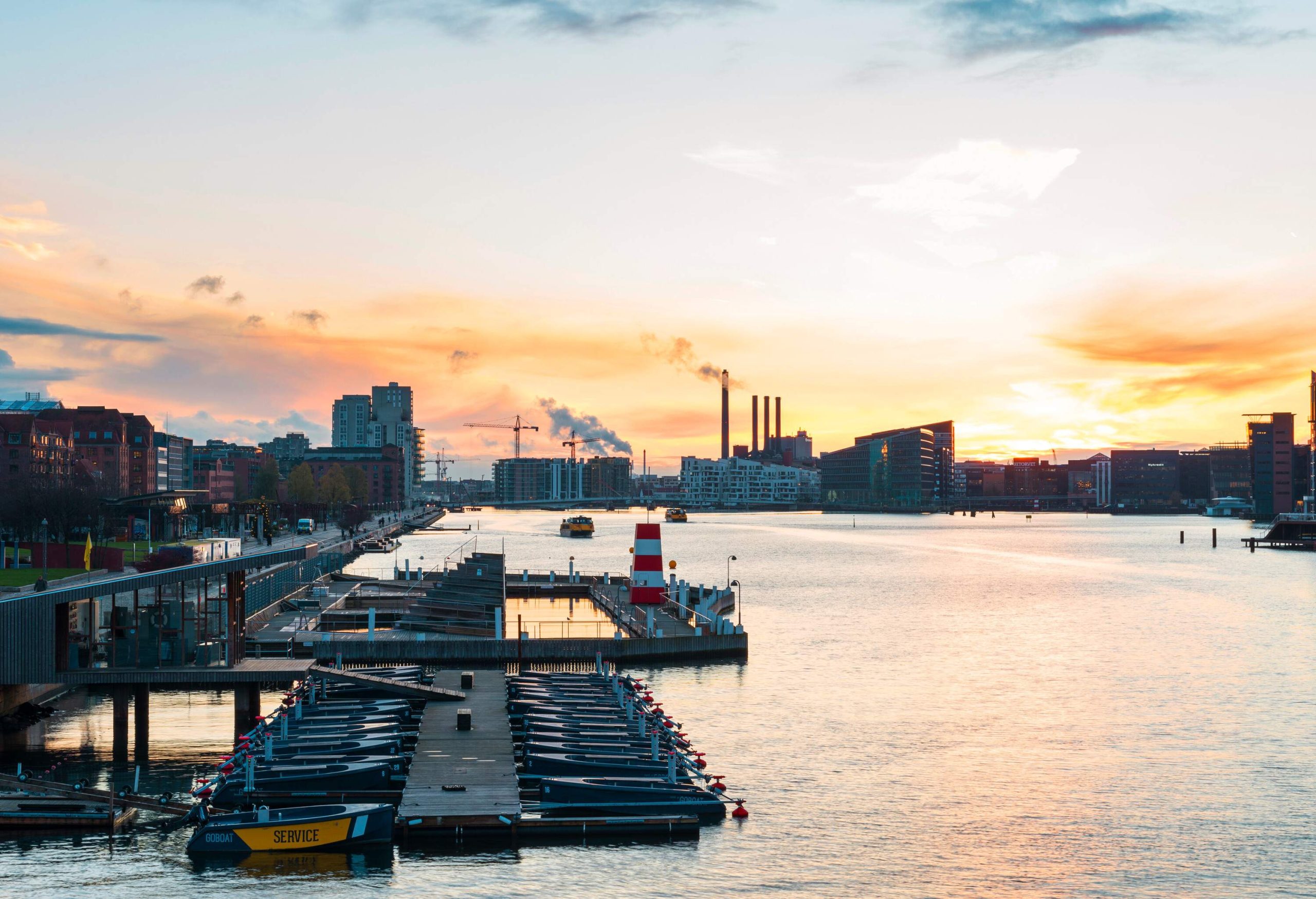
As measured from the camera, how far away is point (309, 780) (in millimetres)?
30812

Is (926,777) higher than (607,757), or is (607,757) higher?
(607,757)

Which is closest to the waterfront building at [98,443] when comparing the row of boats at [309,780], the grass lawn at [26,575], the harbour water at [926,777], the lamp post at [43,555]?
the lamp post at [43,555]

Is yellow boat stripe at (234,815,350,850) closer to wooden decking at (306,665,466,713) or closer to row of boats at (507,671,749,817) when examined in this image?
row of boats at (507,671,749,817)

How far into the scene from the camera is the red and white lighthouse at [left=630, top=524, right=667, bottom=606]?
70.8 metres

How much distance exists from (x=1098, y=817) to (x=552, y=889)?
15.6 meters

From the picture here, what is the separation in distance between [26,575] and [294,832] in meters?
45.1

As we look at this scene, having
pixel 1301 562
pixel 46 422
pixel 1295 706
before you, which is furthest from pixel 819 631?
pixel 46 422

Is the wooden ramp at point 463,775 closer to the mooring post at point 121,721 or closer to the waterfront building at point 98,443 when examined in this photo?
the mooring post at point 121,721

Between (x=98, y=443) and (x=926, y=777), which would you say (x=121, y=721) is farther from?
(x=98, y=443)

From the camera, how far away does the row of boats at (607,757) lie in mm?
30672

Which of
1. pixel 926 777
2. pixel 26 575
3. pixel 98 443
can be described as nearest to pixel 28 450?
pixel 98 443

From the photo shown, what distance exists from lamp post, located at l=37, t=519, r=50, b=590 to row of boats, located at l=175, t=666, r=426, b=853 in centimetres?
1892

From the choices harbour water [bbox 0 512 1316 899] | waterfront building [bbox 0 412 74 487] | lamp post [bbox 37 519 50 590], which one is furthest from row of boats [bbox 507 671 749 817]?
waterfront building [bbox 0 412 74 487]

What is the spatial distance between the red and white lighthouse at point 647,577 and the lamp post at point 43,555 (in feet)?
99.1
